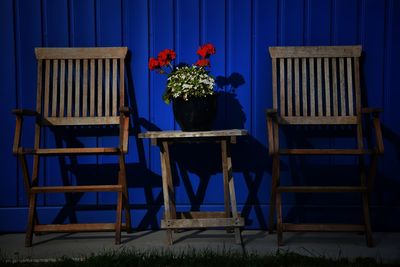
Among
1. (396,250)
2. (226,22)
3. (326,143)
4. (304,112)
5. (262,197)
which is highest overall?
(226,22)

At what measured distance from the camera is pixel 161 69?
3.22 m

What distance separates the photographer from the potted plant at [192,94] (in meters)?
2.90

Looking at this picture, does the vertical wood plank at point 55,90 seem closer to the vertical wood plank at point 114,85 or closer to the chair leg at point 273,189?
the vertical wood plank at point 114,85


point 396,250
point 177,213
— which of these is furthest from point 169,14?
point 396,250

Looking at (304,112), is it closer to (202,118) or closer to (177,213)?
(202,118)

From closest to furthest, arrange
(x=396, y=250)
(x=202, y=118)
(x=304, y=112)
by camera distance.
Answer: (x=396, y=250) < (x=202, y=118) < (x=304, y=112)

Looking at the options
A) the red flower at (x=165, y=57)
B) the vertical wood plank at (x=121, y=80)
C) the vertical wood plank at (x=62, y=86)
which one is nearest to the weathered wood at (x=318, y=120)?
the red flower at (x=165, y=57)

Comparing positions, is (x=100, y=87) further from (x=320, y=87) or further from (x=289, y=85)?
(x=320, y=87)

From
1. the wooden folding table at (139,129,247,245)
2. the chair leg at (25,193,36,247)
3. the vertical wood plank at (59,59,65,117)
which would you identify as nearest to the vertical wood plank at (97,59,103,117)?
the vertical wood plank at (59,59,65,117)

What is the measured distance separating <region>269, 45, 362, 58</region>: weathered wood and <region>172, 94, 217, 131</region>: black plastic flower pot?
1.93 ft

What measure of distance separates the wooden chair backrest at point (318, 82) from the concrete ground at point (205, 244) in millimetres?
772

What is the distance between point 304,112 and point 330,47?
484mm

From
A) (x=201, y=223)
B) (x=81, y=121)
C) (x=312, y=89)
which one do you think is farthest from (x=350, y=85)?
(x=81, y=121)

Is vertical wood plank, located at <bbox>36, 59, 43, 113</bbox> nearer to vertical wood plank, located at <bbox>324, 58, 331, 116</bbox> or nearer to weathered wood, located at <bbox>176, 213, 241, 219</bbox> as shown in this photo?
weathered wood, located at <bbox>176, 213, 241, 219</bbox>
